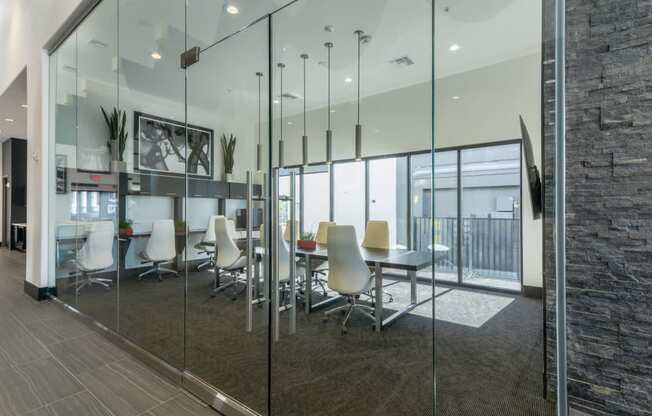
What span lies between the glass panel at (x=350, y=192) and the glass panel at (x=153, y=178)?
53.3 inches

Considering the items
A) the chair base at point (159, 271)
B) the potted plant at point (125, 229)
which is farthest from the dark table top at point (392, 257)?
the potted plant at point (125, 229)

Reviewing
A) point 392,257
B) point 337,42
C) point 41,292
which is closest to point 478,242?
point 392,257

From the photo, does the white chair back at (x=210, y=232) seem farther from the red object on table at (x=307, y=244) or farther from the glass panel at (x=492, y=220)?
the glass panel at (x=492, y=220)

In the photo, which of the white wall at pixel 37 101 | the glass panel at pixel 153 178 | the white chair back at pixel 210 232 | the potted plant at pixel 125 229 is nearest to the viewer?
the white chair back at pixel 210 232

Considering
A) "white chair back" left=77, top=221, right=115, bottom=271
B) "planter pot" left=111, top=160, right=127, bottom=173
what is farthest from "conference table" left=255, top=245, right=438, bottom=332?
"white chair back" left=77, top=221, right=115, bottom=271

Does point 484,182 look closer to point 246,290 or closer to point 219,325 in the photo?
point 246,290

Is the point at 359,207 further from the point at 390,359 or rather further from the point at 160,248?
the point at 160,248

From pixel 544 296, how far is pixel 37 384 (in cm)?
333

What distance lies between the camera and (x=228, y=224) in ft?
7.61

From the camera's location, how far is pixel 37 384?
2.26 meters

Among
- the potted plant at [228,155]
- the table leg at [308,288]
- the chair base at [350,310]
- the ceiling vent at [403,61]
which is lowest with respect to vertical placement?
the chair base at [350,310]

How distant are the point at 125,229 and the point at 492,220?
323cm

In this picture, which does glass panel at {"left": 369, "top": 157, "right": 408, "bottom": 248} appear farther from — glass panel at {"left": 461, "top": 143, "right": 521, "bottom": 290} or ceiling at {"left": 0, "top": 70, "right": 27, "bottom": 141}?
ceiling at {"left": 0, "top": 70, "right": 27, "bottom": 141}

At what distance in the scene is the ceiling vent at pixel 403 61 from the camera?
76.5 inches
